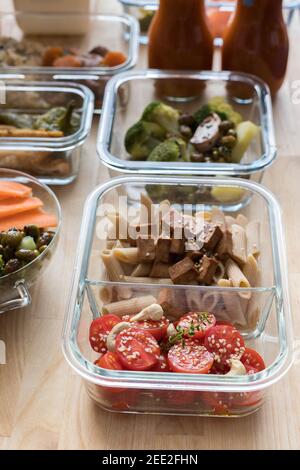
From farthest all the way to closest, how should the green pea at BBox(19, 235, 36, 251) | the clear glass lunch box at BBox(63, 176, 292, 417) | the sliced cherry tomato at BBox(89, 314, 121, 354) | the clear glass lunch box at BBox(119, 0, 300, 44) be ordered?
the clear glass lunch box at BBox(119, 0, 300, 44) → the green pea at BBox(19, 235, 36, 251) → the sliced cherry tomato at BBox(89, 314, 121, 354) → the clear glass lunch box at BBox(63, 176, 292, 417)

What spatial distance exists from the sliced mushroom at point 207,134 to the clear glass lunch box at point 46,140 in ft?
0.86

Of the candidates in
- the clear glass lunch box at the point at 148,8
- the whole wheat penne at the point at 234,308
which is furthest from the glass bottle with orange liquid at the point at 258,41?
the whole wheat penne at the point at 234,308

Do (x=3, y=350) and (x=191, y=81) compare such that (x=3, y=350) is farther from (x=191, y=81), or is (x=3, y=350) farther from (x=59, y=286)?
(x=191, y=81)

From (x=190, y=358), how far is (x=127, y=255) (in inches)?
11.1

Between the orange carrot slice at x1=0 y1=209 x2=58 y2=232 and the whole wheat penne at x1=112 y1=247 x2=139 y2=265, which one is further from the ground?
the orange carrot slice at x1=0 y1=209 x2=58 y2=232

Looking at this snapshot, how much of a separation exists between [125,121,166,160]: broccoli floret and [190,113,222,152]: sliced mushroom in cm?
9

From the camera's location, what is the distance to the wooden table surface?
1.05 m

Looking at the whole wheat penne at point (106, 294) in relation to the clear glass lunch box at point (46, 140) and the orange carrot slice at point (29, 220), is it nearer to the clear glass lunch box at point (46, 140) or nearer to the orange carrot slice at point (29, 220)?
the orange carrot slice at point (29, 220)

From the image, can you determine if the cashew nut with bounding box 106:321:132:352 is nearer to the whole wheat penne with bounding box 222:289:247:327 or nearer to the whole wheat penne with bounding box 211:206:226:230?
the whole wheat penne with bounding box 222:289:247:327

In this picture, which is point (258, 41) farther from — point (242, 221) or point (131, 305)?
point (131, 305)

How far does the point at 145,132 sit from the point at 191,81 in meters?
0.27

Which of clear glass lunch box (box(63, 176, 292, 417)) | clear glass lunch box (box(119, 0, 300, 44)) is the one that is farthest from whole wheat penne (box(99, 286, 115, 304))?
clear glass lunch box (box(119, 0, 300, 44))

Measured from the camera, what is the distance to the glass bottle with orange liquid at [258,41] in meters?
1.61
